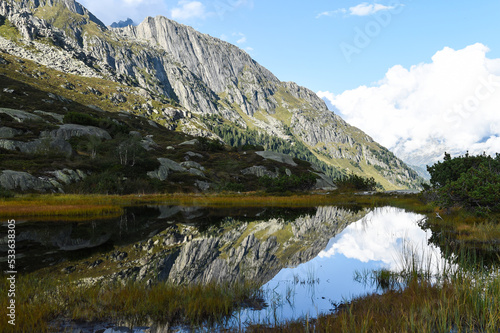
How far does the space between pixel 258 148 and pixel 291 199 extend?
87208 millimetres

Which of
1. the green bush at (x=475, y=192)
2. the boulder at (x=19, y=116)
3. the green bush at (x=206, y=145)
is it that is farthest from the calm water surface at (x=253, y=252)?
the green bush at (x=206, y=145)

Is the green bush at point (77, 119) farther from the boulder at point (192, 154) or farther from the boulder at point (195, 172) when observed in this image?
the boulder at point (195, 172)

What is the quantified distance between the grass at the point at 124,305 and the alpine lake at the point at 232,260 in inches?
6.8

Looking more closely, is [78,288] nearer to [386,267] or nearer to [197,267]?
[197,267]

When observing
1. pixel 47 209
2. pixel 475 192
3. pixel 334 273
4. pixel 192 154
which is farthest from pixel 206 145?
pixel 334 273

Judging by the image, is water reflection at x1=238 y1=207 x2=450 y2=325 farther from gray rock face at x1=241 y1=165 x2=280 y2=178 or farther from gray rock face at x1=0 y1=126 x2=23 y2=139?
gray rock face at x1=0 y1=126 x2=23 y2=139

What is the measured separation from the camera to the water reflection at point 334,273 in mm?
8383

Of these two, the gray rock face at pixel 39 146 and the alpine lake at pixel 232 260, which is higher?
A: the gray rock face at pixel 39 146

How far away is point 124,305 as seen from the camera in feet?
24.3

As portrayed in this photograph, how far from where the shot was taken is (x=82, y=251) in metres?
15.4

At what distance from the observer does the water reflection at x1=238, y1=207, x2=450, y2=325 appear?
27.5 feet

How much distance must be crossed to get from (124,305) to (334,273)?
9194 millimetres

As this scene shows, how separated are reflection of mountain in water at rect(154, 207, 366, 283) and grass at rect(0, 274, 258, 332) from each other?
242cm

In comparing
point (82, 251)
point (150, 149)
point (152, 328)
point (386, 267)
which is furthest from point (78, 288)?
point (150, 149)
